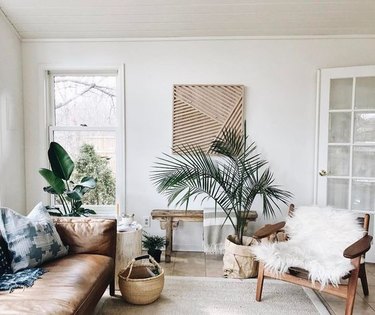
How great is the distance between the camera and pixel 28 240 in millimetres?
1912

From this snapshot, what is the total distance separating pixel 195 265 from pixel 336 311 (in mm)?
1303

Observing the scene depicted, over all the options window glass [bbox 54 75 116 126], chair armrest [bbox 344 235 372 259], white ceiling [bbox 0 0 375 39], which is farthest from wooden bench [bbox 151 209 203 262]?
white ceiling [bbox 0 0 375 39]

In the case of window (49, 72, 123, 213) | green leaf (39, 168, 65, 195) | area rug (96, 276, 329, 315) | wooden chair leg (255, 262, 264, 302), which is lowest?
area rug (96, 276, 329, 315)

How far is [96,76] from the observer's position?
11.4 ft

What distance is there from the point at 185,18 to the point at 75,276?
8.16ft

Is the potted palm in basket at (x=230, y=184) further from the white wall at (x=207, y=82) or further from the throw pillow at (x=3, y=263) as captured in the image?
the throw pillow at (x=3, y=263)

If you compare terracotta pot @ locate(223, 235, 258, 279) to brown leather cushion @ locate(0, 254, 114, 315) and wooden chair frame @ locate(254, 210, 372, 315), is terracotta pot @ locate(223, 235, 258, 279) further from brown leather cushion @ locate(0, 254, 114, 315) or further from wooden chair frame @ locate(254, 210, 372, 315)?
brown leather cushion @ locate(0, 254, 114, 315)

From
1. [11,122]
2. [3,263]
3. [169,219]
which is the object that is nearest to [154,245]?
[169,219]

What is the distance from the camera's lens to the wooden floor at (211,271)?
2.29 m

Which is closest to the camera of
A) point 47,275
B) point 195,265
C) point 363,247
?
point 47,275

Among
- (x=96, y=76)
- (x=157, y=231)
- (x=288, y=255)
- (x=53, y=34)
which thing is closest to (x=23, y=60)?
(x=53, y=34)

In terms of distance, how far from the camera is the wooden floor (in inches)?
90.4

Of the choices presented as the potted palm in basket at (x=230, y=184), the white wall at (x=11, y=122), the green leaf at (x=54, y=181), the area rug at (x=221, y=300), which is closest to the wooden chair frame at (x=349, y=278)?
the area rug at (x=221, y=300)

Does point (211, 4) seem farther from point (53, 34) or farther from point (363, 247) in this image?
point (363, 247)
